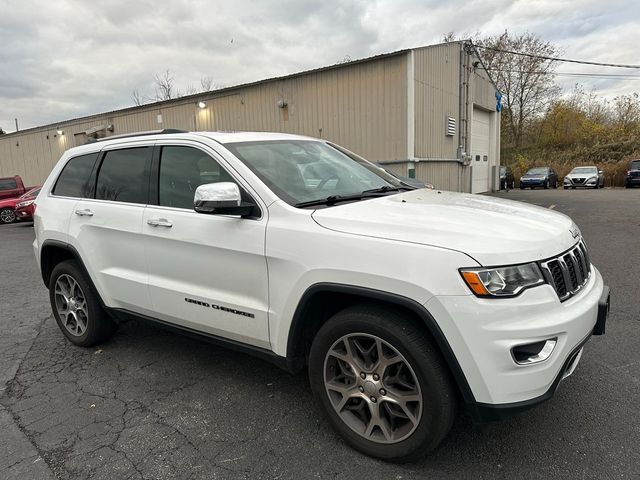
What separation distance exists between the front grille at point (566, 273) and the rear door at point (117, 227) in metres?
2.67

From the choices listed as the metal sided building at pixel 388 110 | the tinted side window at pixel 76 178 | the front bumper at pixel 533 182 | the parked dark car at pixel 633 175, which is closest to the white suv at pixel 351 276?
the tinted side window at pixel 76 178

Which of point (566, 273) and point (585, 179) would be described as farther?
point (585, 179)

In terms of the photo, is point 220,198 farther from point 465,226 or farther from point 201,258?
point 465,226

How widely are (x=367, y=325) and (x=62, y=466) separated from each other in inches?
73.3

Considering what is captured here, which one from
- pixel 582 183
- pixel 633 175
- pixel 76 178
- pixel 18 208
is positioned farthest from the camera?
pixel 582 183

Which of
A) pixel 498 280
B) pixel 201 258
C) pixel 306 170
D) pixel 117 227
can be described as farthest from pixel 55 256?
pixel 498 280

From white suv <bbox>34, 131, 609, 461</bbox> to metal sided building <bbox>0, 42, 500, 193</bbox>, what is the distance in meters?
9.96

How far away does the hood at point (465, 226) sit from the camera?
2137 millimetres

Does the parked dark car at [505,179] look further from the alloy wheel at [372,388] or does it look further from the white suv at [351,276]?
the alloy wheel at [372,388]

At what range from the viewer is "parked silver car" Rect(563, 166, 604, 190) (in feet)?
86.2

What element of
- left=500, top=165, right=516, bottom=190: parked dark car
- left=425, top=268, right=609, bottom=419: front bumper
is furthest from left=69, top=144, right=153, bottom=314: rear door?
left=500, top=165, right=516, bottom=190: parked dark car

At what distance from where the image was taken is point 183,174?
10.7ft

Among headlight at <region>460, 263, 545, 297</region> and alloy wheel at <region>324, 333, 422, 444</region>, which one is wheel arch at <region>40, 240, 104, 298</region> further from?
headlight at <region>460, 263, 545, 297</region>

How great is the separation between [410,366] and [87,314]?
303 cm
